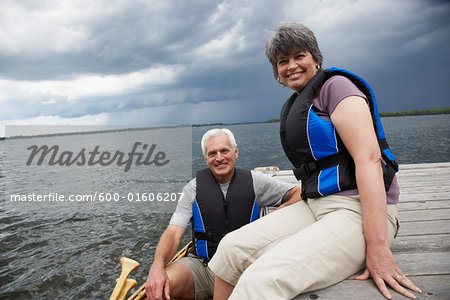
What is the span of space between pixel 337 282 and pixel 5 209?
13.5m

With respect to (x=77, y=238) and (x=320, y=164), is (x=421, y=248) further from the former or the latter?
(x=77, y=238)

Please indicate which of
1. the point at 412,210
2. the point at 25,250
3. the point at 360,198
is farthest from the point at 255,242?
the point at 25,250

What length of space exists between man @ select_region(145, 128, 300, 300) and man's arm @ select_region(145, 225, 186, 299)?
2.0 inches

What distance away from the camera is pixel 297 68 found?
2.09m

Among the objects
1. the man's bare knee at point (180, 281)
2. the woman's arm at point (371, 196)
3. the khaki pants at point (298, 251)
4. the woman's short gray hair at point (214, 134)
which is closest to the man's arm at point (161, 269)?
the man's bare knee at point (180, 281)

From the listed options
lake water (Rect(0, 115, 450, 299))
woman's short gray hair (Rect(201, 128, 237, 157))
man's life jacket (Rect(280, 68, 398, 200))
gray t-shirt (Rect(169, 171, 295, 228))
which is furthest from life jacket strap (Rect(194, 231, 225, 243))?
lake water (Rect(0, 115, 450, 299))

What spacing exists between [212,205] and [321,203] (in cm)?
135

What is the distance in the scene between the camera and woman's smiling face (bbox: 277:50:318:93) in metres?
2.05

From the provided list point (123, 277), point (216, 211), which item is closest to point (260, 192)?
point (216, 211)

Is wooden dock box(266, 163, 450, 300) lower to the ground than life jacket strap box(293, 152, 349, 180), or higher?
lower

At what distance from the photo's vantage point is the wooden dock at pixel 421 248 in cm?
163

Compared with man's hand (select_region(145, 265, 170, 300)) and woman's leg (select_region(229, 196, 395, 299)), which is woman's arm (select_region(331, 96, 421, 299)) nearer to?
woman's leg (select_region(229, 196, 395, 299))

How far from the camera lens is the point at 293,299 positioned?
1640mm

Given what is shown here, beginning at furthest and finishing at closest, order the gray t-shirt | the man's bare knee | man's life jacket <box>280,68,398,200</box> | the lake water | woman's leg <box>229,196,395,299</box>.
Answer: the lake water, the gray t-shirt, the man's bare knee, man's life jacket <box>280,68,398,200</box>, woman's leg <box>229,196,395,299</box>
